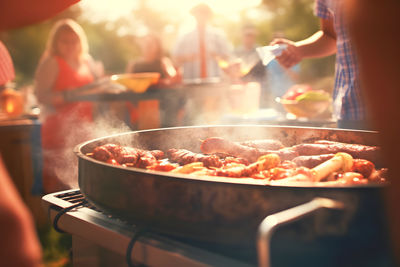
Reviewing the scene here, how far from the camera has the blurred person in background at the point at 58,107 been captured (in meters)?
5.23

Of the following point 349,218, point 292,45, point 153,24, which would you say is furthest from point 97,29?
point 349,218

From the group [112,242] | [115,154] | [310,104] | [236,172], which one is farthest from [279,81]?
[112,242]

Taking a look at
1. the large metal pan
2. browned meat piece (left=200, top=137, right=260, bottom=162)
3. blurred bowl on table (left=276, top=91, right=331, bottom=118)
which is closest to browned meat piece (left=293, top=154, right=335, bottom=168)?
browned meat piece (left=200, top=137, right=260, bottom=162)

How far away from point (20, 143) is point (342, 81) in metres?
3.89

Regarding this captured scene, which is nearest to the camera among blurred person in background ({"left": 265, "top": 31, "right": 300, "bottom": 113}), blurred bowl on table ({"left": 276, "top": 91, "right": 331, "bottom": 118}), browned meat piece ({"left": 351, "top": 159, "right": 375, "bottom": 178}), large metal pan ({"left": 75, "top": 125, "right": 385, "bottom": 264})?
large metal pan ({"left": 75, "top": 125, "right": 385, "bottom": 264})

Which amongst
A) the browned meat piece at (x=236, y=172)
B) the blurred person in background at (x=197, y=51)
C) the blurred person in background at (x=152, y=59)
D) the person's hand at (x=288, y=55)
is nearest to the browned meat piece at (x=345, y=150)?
the browned meat piece at (x=236, y=172)

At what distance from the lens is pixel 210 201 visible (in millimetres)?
1171

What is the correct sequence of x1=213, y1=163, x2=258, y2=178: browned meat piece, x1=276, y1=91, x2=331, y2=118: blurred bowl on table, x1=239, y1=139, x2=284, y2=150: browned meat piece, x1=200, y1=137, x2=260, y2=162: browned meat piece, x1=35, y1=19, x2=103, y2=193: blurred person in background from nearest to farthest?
x1=213, y1=163, x2=258, y2=178: browned meat piece
x1=200, y1=137, x2=260, y2=162: browned meat piece
x1=239, y1=139, x2=284, y2=150: browned meat piece
x1=276, y1=91, x2=331, y2=118: blurred bowl on table
x1=35, y1=19, x2=103, y2=193: blurred person in background

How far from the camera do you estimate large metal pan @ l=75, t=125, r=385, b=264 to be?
1.03 meters

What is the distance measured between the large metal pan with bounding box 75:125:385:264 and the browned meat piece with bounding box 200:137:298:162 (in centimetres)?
70

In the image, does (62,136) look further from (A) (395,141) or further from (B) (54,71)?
(A) (395,141)

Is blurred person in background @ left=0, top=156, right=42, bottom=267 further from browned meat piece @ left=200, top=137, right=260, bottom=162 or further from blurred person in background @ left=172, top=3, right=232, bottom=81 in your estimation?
blurred person in background @ left=172, top=3, right=232, bottom=81

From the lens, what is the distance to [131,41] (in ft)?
81.1

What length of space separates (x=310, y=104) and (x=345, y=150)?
178cm
